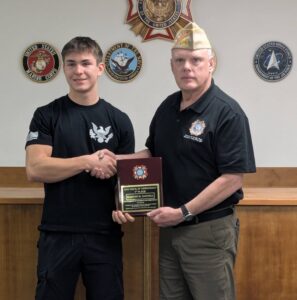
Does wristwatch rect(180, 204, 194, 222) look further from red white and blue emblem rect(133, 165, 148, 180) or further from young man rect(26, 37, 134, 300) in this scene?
young man rect(26, 37, 134, 300)

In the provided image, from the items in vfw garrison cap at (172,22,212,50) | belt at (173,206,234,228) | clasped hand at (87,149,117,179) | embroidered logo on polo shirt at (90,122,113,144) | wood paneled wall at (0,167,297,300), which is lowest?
wood paneled wall at (0,167,297,300)

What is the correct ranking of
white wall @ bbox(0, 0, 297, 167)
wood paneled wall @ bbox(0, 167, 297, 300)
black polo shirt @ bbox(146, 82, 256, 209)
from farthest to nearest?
white wall @ bbox(0, 0, 297, 167), wood paneled wall @ bbox(0, 167, 297, 300), black polo shirt @ bbox(146, 82, 256, 209)

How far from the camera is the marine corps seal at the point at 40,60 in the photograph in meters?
2.70

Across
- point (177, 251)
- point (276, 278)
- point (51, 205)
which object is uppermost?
point (51, 205)

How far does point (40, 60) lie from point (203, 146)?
5.14 feet

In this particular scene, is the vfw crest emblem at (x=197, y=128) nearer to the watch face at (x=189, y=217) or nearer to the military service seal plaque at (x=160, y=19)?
the watch face at (x=189, y=217)

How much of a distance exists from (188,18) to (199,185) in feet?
4.79

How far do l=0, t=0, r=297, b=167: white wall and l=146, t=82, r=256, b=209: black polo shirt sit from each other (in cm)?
108

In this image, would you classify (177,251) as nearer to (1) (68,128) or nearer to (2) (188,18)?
(1) (68,128)

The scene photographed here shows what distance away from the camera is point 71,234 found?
1.66 metres

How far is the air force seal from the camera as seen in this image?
265 cm

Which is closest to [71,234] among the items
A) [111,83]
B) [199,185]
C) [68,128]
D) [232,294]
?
[68,128]

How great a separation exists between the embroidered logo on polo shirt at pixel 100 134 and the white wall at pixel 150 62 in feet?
3.26

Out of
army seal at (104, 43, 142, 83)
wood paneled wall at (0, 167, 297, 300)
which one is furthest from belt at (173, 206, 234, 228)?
army seal at (104, 43, 142, 83)
